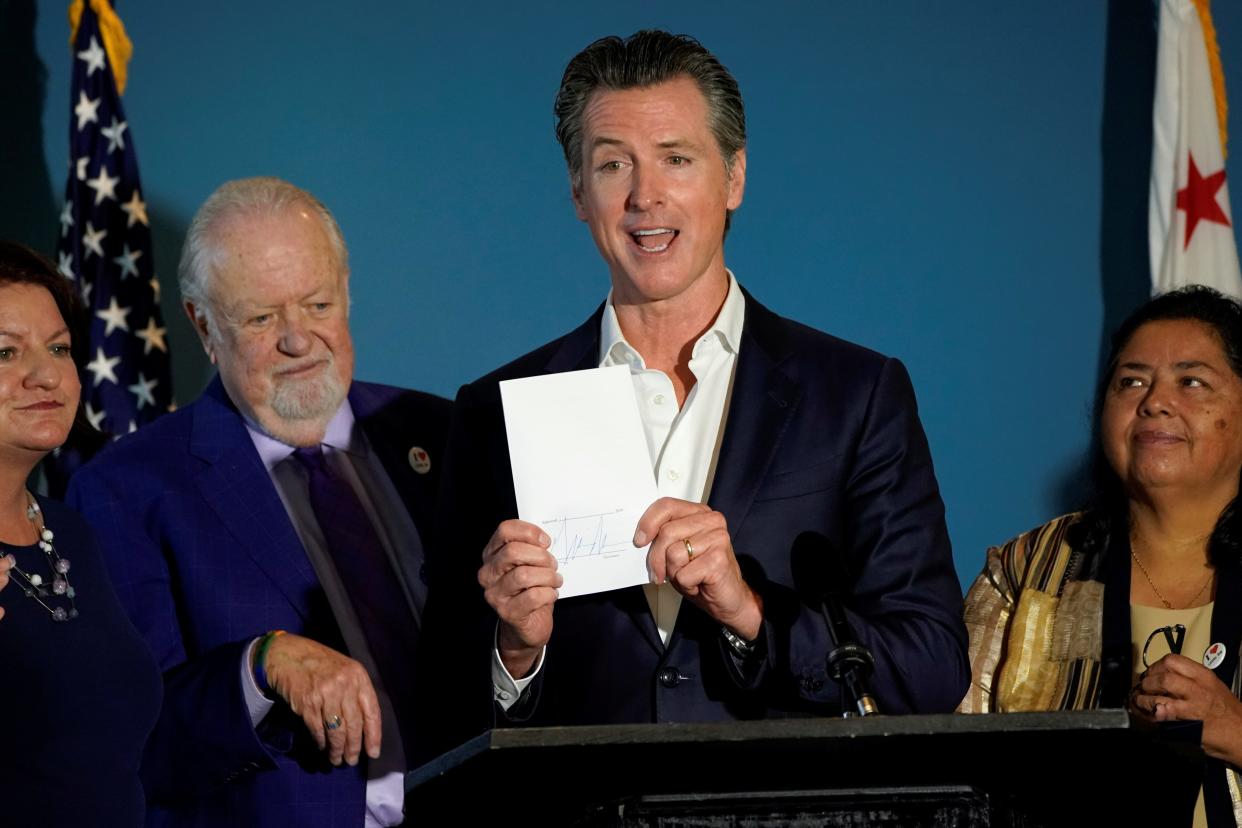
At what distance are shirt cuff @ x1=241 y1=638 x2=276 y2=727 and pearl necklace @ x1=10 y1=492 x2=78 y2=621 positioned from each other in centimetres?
34

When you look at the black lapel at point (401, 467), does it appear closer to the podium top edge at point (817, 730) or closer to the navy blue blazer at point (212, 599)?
the navy blue blazer at point (212, 599)

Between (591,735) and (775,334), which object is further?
(775,334)

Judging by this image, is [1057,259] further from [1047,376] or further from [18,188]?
[18,188]

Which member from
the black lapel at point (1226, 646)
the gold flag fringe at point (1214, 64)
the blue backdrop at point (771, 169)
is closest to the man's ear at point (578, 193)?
the black lapel at point (1226, 646)

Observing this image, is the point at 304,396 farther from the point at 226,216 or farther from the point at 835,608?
the point at 835,608

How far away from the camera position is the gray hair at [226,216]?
10.6ft

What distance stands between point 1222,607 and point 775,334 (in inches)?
43.5

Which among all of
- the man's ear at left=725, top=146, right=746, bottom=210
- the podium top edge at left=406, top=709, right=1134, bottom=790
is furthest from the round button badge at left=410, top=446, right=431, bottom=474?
the podium top edge at left=406, top=709, right=1134, bottom=790

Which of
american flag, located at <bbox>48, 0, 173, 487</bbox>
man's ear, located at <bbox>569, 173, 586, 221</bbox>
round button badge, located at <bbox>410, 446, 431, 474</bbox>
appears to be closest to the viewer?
man's ear, located at <bbox>569, 173, 586, 221</bbox>

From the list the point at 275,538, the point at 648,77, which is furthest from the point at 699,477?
the point at 275,538

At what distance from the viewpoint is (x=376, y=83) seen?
4.50 metres

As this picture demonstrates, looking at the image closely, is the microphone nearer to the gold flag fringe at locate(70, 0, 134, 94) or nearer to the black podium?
the black podium

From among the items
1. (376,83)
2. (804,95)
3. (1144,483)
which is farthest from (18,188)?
(1144,483)

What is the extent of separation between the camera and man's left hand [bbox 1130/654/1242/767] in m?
→ 2.63
